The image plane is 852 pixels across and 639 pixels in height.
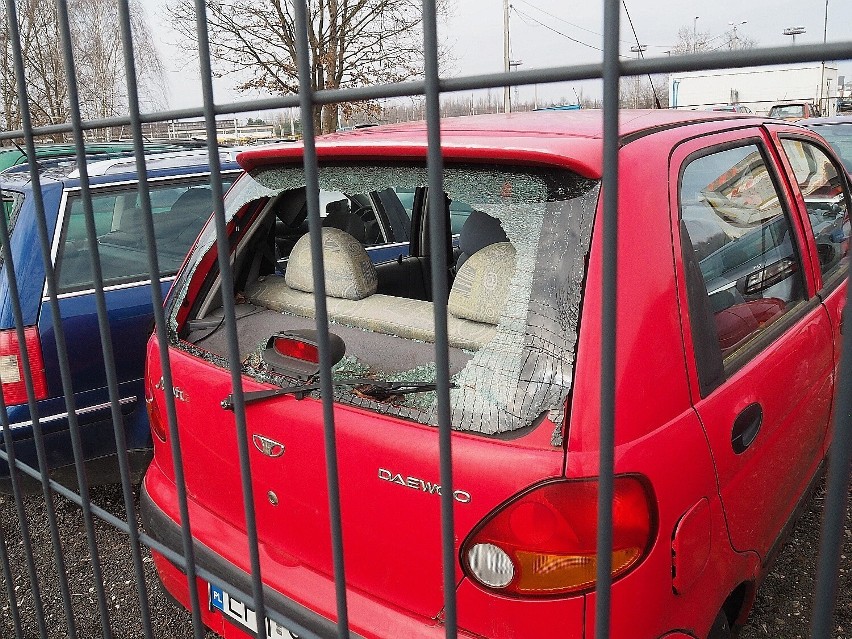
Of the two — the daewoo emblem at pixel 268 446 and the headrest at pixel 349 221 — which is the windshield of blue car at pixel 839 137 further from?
the daewoo emblem at pixel 268 446

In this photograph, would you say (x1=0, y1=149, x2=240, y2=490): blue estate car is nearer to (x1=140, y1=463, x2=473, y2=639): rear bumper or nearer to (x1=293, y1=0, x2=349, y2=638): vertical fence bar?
(x1=140, y1=463, x2=473, y2=639): rear bumper

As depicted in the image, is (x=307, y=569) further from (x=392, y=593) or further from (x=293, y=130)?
(x=293, y=130)

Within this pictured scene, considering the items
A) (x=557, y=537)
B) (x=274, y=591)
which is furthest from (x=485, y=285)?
(x=274, y=591)

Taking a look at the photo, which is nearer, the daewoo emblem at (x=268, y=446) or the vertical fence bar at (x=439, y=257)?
the vertical fence bar at (x=439, y=257)

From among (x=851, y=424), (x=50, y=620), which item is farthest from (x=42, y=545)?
(x=851, y=424)

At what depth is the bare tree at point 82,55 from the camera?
1.38 m

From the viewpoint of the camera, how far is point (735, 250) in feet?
6.66

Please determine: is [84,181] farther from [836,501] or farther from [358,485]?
[836,501]

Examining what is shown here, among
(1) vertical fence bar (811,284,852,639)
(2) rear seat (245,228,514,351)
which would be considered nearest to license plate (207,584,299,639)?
(2) rear seat (245,228,514,351)

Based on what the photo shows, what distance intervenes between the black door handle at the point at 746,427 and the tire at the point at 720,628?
17.0 inches

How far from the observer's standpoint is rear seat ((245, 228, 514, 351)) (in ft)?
5.56

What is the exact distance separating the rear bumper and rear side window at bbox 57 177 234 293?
140 cm

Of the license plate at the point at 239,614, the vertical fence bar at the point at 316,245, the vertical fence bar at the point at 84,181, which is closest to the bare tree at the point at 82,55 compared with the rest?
the vertical fence bar at the point at 84,181

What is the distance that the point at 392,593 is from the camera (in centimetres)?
159
